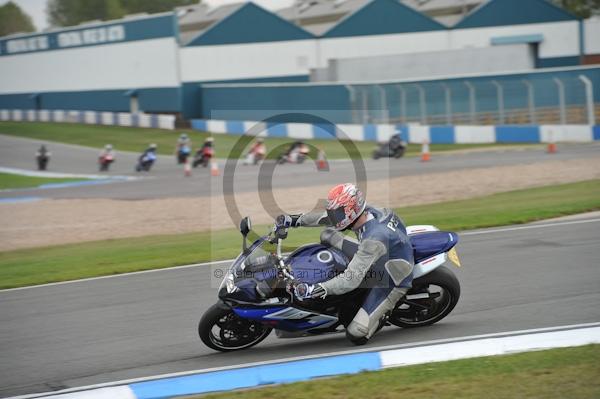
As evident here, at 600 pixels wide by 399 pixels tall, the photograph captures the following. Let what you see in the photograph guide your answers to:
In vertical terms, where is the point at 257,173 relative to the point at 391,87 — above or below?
below

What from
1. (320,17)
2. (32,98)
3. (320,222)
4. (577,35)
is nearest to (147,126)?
(32,98)

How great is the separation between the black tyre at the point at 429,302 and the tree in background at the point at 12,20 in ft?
453

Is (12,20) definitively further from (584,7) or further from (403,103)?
(403,103)

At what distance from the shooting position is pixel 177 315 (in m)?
8.98

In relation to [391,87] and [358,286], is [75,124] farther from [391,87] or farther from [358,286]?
[358,286]

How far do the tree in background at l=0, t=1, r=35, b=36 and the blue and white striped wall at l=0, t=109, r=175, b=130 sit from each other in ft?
262

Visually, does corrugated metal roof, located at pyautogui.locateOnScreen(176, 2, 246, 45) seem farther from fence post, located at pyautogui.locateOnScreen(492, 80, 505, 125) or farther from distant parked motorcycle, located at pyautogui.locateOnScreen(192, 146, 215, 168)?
distant parked motorcycle, located at pyautogui.locateOnScreen(192, 146, 215, 168)

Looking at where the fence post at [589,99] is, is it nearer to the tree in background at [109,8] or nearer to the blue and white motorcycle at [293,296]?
the blue and white motorcycle at [293,296]

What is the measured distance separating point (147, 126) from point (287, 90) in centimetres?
1028

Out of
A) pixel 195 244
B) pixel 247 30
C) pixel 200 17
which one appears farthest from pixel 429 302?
pixel 200 17

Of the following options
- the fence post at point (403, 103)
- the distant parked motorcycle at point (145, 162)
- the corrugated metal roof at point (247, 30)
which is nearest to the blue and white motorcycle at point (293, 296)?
the distant parked motorcycle at point (145, 162)

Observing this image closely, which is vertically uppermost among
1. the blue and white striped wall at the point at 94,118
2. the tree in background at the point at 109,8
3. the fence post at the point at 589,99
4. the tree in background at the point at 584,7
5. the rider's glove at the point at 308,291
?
the tree in background at the point at 109,8

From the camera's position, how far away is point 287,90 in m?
45.7

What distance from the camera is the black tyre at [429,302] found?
7.85 m
